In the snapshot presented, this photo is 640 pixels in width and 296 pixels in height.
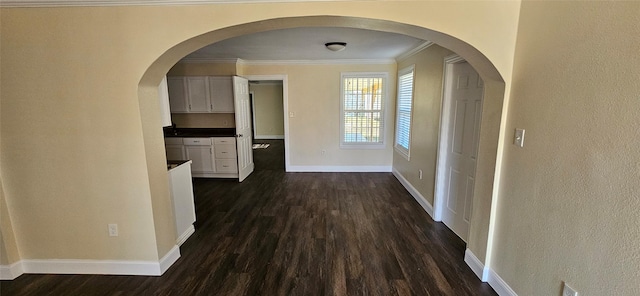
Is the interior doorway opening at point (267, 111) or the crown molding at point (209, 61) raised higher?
the crown molding at point (209, 61)

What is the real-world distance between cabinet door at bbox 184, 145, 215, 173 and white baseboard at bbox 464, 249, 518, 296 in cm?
428

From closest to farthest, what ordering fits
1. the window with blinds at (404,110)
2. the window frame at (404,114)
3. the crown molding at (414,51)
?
the crown molding at (414,51) < the window frame at (404,114) < the window with blinds at (404,110)

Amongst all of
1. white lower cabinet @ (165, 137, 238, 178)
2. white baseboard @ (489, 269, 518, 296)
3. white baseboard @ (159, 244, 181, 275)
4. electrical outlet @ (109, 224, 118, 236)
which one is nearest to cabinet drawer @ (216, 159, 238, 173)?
white lower cabinet @ (165, 137, 238, 178)

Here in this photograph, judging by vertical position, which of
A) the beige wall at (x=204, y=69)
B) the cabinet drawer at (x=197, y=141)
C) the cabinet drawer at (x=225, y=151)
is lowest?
the cabinet drawer at (x=225, y=151)

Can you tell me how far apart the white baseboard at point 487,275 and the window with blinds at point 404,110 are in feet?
7.03

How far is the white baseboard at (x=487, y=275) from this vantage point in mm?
2040

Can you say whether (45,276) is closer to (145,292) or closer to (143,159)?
(145,292)

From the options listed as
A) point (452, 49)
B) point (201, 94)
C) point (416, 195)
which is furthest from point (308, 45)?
point (416, 195)

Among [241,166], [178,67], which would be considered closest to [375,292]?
[241,166]

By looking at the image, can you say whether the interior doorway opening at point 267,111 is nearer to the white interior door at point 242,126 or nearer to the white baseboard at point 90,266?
the white interior door at point 242,126

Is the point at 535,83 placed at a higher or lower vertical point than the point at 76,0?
lower

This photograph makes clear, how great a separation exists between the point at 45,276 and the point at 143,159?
1.35 meters

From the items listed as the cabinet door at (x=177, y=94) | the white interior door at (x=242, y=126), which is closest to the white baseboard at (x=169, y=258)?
the white interior door at (x=242, y=126)

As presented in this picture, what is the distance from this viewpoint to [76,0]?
1.89 meters
